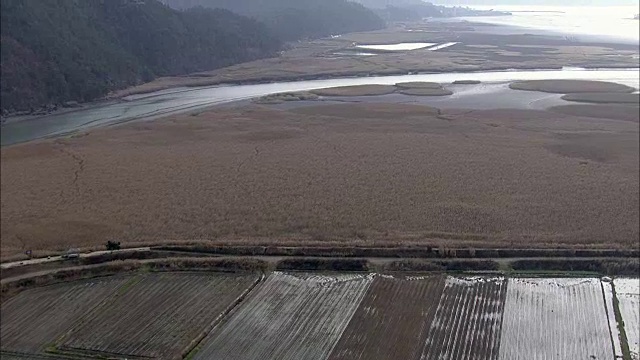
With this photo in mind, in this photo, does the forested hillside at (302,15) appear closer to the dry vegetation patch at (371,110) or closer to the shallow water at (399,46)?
the shallow water at (399,46)

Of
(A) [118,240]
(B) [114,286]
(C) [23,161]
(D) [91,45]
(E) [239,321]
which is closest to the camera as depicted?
(E) [239,321]

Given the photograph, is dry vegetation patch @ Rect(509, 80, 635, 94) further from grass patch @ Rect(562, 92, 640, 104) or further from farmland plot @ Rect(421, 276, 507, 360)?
farmland plot @ Rect(421, 276, 507, 360)

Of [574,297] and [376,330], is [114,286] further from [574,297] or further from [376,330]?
[574,297]

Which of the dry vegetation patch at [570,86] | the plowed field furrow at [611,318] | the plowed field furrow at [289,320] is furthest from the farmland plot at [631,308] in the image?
the dry vegetation patch at [570,86]

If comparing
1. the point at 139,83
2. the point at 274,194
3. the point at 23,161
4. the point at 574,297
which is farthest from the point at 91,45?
the point at 574,297

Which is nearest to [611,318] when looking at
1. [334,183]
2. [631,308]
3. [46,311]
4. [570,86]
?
[631,308]

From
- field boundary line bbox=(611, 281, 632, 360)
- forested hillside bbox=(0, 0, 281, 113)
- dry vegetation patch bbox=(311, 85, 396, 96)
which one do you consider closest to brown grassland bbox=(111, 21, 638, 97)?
forested hillside bbox=(0, 0, 281, 113)
